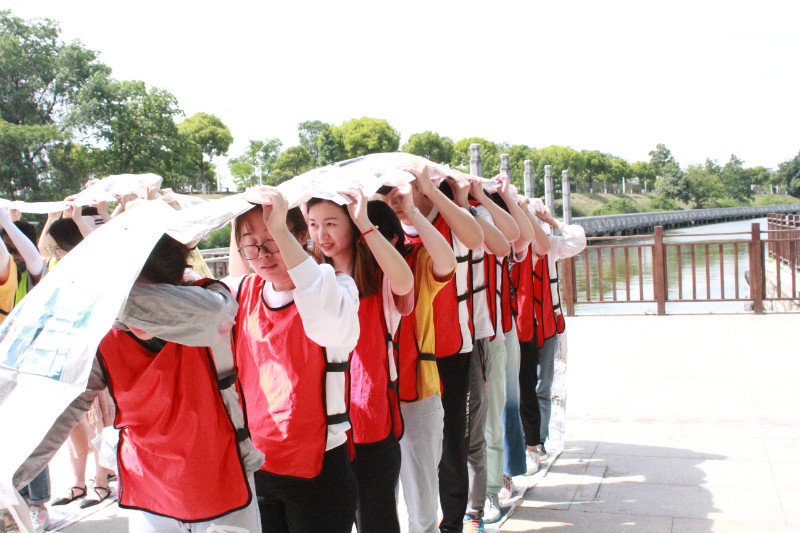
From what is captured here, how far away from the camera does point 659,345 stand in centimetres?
795

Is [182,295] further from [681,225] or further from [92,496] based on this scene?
[681,225]

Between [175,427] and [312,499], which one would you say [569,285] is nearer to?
[312,499]

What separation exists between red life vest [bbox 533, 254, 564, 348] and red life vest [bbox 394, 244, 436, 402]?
5.87 feet

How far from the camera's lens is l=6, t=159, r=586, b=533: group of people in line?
1.79 meters

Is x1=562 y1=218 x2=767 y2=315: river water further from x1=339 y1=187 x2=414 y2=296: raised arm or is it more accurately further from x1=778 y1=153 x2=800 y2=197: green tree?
x1=778 y1=153 x2=800 y2=197: green tree

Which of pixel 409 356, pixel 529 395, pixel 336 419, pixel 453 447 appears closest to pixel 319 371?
pixel 336 419

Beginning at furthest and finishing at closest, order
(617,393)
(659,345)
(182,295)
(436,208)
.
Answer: (659,345), (617,393), (436,208), (182,295)

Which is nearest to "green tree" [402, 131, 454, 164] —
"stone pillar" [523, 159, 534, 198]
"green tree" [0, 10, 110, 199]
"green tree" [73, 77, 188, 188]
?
"green tree" [73, 77, 188, 188]

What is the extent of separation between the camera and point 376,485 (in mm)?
2508

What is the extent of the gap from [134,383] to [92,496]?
302cm

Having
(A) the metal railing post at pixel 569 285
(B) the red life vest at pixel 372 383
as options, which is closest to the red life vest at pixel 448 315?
(B) the red life vest at pixel 372 383

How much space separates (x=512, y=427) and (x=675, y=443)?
4.90 feet

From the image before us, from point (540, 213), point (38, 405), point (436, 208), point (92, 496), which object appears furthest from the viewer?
point (540, 213)

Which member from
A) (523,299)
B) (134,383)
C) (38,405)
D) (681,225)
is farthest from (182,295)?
(681,225)
